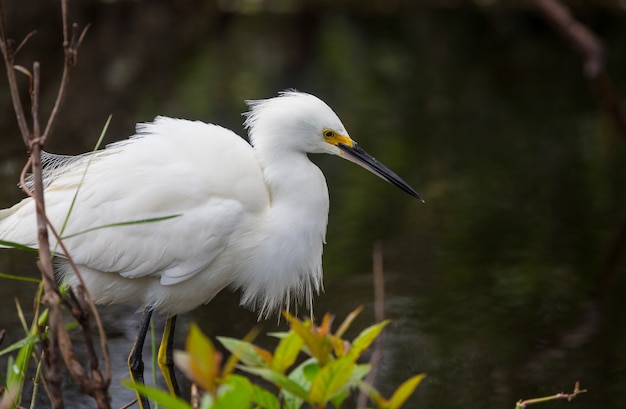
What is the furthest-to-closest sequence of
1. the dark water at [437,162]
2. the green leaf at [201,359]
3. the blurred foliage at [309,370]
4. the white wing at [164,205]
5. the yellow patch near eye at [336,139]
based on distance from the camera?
the dark water at [437,162] → the yellow patch near eye at [336,139] → the white wing at [164,205] → the blurred foliage at [309,370] → the green leaf at [201,359]

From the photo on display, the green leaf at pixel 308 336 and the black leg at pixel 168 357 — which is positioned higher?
the green leaf at pixel 308 336

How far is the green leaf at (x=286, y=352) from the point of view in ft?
5.26

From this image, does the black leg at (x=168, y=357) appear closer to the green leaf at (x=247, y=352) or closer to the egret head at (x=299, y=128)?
the egret head at (x=299, y=128)

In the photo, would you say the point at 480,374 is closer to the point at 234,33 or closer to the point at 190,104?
the point at 190,104

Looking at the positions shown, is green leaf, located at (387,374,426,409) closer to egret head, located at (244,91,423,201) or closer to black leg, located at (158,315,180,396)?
egret head, located at (244,91,423,201)

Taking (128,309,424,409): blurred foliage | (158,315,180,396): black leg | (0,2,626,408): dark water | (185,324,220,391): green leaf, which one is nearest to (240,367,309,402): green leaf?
(128,309,424,409): blurred foliage

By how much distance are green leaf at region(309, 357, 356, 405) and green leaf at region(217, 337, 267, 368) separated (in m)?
0.12

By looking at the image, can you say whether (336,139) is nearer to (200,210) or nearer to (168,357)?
(200,210)

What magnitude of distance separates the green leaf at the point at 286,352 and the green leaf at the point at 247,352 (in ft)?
0.13

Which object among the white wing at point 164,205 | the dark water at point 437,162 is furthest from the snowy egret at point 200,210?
the dark water at point 437,162

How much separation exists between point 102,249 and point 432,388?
1.53 m

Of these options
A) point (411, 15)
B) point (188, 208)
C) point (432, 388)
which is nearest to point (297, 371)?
point (188, 208)

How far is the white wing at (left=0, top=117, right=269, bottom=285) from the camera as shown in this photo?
9.93 ft

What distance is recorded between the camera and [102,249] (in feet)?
10.0
